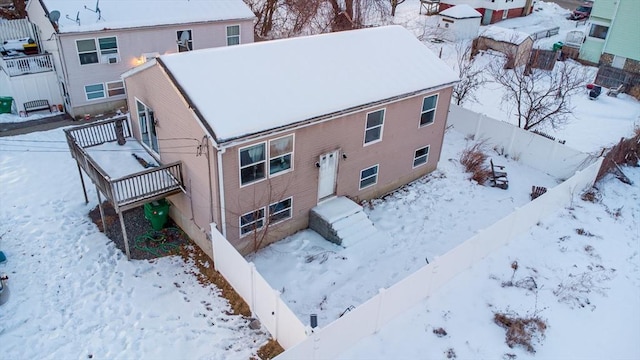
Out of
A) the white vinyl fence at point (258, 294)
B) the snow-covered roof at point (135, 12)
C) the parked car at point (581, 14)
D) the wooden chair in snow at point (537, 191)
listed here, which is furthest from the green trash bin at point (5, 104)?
the parked car at point (581, 14)

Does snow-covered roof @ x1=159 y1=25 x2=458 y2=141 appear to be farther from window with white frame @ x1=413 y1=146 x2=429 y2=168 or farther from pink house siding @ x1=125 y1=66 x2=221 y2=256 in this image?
window with white frame @ x1=413 y1=146 x2=429 y2=168

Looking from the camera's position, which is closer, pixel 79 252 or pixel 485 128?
pixel 79 252

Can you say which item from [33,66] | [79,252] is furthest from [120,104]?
[79,252]

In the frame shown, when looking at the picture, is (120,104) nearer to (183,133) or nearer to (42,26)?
(42,26)

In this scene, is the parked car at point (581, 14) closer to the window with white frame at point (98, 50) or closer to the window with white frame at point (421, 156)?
the window with white frame at point (421, 156)

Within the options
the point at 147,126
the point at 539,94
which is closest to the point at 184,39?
the point at 147,126

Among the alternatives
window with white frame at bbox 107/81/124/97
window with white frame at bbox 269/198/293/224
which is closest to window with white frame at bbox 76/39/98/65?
window with white frame at bbox 107/81/124/97
